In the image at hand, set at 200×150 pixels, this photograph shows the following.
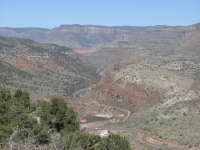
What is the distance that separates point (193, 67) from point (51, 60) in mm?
67319

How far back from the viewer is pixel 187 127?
42.8 metres

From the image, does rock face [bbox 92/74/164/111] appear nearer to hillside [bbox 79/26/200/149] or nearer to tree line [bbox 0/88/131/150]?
hillside [bbox 79/26/200/149]

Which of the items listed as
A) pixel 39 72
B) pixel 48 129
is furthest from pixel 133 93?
pixel 39 72

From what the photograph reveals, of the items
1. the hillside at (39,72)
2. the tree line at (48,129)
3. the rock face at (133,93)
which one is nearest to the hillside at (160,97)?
the rock face at (133,93)

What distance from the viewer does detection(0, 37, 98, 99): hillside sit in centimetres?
9481

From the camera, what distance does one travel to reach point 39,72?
11862 cm

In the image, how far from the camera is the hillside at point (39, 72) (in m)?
94.8

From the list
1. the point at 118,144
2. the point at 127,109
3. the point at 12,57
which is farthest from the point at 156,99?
the point at 12,57

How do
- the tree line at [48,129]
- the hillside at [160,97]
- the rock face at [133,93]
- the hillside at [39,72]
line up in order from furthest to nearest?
the hillside at [39,72]
the rock face at [133,93]
the hillside at [160,97]
the tree line at [48,129]

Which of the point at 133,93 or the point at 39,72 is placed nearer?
the point at 133,93

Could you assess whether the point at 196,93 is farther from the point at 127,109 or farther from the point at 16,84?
the point at 16,84

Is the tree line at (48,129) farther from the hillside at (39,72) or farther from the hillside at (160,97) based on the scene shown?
the hillside at (39,72)

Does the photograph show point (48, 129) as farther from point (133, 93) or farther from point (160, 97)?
point (133, 93)

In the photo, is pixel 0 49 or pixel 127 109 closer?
pixel 127 109
